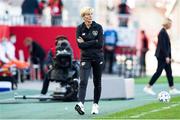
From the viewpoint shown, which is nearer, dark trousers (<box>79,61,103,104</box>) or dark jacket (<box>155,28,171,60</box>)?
dark trousers (<box>79,61,103,104</box>)

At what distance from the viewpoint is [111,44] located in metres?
37.6

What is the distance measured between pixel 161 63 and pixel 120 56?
1529cm

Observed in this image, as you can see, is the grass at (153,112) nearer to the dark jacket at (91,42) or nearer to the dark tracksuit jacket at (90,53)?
the dark tracksuit jacket at (90,53)

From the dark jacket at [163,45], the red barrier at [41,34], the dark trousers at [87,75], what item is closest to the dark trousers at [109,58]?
the red barrier at [41,34]

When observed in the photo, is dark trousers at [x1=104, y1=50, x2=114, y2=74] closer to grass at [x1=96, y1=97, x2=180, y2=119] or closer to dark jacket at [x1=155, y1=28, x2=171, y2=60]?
dark jacket at [x1=155, y1=28, x2=171, y2=60]

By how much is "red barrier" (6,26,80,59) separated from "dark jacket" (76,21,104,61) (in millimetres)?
16883

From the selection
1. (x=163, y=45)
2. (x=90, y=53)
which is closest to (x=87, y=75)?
(x=90, y=53)

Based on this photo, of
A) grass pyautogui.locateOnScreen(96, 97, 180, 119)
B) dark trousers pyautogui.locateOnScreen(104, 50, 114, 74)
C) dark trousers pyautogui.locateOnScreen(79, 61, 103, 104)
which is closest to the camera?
grass pyautogui.locateOnScreen(96, 97, 180, 119)

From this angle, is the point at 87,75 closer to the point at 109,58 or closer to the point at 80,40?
the point at 80,40

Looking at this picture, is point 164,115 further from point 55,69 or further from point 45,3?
point 45,3

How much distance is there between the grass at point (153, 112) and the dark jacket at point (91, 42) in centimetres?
119

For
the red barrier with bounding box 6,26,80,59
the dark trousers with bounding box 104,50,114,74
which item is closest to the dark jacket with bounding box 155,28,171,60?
the red barrier with bounding box 6,26,80,59

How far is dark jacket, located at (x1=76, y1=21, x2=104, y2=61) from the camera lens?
1686cm

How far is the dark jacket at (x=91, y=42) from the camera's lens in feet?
55.3
